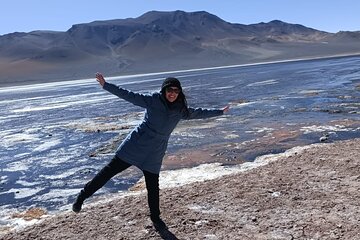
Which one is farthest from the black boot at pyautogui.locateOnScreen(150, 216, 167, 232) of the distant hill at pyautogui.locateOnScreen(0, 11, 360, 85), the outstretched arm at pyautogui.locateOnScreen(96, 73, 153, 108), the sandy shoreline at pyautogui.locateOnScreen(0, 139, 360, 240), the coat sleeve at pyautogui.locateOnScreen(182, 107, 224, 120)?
the distant hill at pyautogui.locateOnScreen(0, 11, 360, 85)

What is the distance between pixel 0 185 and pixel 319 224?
6.78 m

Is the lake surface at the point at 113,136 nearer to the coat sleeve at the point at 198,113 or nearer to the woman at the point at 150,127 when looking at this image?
the woman at the point at 150,127

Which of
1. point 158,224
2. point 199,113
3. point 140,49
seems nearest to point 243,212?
point 158,224

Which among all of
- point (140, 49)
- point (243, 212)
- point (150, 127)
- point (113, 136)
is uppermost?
point (140, 49)

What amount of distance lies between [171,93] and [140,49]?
12795 cm

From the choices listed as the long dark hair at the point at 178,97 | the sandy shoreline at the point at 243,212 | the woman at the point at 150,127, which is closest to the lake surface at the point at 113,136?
the sandy shoreline at the point at 243,212

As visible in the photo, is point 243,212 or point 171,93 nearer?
point 171,93

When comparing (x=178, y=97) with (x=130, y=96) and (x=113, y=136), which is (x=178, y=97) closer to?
(x=130, y=96)

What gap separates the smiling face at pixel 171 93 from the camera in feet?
14.9

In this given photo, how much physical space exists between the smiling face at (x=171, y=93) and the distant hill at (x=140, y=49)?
8662 cm

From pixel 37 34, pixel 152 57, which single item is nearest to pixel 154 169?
pixel 152 57

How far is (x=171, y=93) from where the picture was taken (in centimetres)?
455

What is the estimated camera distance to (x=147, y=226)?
519 centimetres

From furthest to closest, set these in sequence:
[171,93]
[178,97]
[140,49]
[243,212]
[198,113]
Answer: [140,49]
[243,212]
[198,113]
[178,97]
[171,93]
